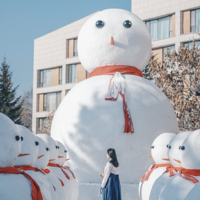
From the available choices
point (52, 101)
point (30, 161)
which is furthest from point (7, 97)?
point (30, 161)

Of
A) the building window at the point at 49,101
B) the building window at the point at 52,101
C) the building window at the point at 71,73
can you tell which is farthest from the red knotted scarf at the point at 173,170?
the building window at the point at 52,101

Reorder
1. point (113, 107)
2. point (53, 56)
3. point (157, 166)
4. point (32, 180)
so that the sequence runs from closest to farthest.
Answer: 1. point (32, 180)
2. point (157, 166)
3. point (113, 107)
4. point (53, 56)

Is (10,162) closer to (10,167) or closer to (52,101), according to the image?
(10,167)

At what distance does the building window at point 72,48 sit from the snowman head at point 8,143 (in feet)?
78.8

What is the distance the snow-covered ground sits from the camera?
6391mm

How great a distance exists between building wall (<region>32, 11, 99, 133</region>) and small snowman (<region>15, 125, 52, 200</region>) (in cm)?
2273

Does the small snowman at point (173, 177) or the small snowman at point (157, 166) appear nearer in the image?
the small snowman at point (173, 177)

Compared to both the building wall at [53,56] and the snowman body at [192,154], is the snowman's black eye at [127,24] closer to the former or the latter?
the snowman body at [192,154]

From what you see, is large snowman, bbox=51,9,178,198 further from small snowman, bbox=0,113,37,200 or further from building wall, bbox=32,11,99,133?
building wall, bbox=32,11,99,133

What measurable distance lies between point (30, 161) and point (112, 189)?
7.41 ft

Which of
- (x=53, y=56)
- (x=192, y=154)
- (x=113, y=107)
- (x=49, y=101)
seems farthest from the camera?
(x=49, y=101)

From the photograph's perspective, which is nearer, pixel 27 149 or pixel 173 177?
pixel 27 149

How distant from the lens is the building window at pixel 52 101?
91.9 feet

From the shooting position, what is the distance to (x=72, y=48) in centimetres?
2731
